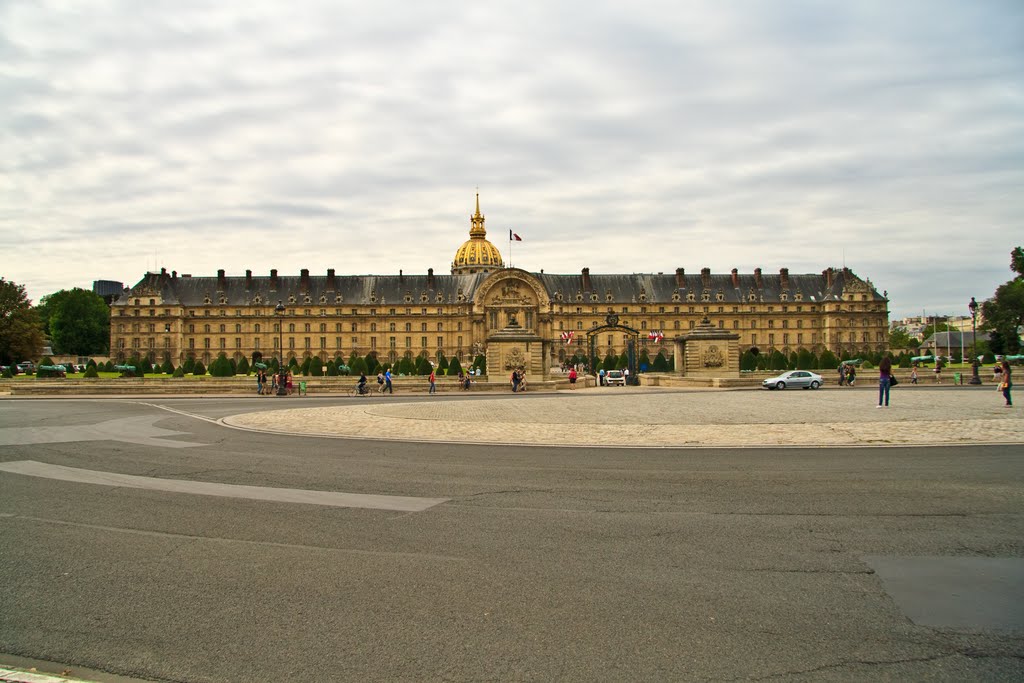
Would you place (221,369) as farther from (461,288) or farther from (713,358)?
(461,288)

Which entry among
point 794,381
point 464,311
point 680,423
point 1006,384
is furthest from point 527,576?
point 464,311

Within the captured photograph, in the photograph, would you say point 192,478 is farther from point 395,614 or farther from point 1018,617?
point 1018,617

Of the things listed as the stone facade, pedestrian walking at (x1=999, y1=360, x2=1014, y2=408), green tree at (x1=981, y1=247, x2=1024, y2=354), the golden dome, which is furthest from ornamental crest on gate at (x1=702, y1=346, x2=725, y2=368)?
the golden dome

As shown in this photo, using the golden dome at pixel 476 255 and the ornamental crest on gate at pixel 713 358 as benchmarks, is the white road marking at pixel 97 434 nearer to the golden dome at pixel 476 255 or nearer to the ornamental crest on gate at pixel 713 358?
the ornamental crest on gate at pixel 713 358

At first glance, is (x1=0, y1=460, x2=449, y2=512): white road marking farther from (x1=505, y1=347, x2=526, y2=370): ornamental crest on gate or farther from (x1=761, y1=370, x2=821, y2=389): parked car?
(x1=761, y1=370, x2=821, y2=389): parked car

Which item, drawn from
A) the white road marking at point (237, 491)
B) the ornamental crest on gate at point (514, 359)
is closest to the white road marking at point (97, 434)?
the white road marking at point (237, 491)

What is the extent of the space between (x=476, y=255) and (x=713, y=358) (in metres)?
112

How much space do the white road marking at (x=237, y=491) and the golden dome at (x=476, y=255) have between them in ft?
472

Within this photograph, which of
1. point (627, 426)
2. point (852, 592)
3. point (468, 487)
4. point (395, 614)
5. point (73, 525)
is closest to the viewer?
point (395, 614)

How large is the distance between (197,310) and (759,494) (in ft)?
423

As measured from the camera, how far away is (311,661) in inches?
196

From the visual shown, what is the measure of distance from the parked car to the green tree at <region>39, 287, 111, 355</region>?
113613 mm

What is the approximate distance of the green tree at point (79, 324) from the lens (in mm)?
122750

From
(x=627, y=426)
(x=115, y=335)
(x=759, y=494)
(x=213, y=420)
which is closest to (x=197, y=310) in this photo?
(x=115, y=335)
